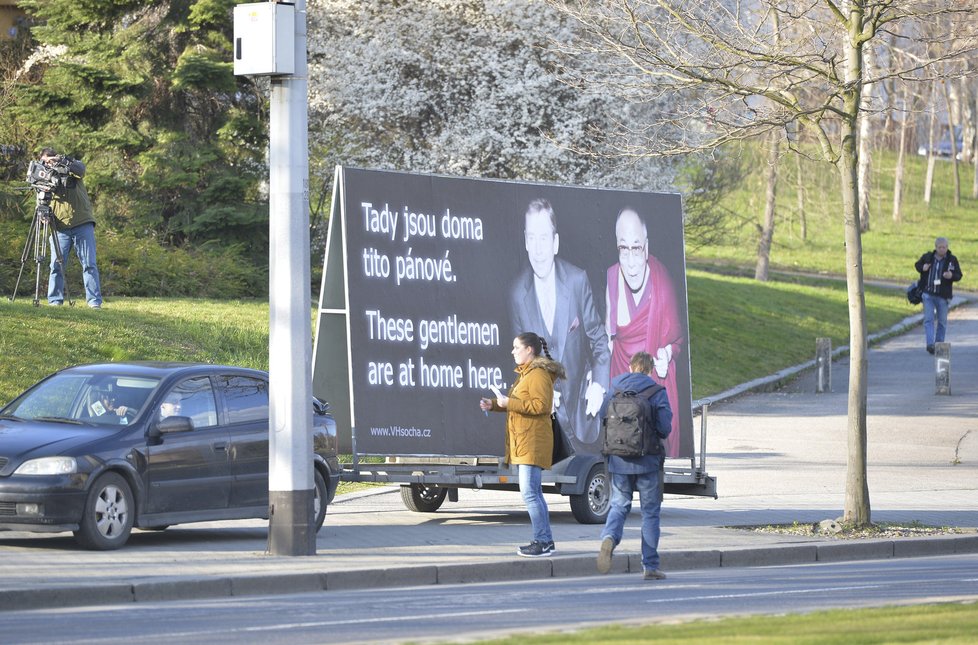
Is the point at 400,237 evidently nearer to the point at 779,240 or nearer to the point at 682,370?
the point at 682,370

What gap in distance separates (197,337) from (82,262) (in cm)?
191

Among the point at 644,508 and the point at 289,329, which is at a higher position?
the point at 289,329

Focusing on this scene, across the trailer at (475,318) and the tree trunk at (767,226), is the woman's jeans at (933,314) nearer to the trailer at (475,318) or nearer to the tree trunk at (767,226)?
the trailer at (475,318)

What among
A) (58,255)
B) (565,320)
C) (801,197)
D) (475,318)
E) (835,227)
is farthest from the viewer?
(835,227)

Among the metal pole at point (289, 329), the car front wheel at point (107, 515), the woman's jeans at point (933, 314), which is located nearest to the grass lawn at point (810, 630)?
the metal pole at point (289, 329)

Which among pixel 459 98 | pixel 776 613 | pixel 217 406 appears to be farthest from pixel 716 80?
pixel 459 98

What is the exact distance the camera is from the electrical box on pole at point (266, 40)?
12008 mm

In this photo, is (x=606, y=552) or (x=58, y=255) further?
(x=58, y=255)

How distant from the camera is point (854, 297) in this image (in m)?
15.1

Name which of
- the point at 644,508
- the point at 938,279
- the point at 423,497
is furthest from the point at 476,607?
the point at 938,279

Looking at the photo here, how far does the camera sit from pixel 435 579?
1156cm

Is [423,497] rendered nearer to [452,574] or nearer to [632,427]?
[452,574]

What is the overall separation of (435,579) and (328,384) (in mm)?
3611

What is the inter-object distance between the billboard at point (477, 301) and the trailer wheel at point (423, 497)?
1060 millimetres
